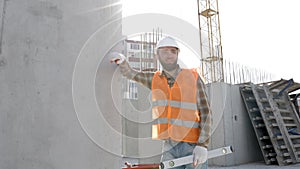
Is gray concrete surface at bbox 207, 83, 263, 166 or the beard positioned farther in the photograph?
gray concrete surface at bbox 207, 83, 263, 166

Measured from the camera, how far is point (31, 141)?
174 cm

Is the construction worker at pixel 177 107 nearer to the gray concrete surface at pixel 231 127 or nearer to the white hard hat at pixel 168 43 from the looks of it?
the white hard hat at pixel 168 43

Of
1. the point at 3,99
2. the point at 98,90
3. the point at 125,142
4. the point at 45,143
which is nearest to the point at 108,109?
the point at 98,90

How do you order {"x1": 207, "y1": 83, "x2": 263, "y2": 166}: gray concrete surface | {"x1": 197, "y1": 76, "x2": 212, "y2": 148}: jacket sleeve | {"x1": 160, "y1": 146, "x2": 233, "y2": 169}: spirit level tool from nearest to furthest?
{"x1": 160, "y1": 146, "x2": 233, "y2": 169}: spirit level tool, {"x1": 197, "y1": 76, "x2": 212, "y2": 148}: jacket sleeve, {"x1": 207, "y1": 83, "x2": 263, "y2": 166}: gray concrete surface

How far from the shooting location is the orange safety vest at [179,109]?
2490mm

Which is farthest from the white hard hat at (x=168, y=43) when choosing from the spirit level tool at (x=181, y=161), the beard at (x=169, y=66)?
the spirit level tool at (x=181, y=161)

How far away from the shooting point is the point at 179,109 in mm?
2545

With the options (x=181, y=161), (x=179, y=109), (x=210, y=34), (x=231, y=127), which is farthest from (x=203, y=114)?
(x=210, y=34)

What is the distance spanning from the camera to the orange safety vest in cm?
249

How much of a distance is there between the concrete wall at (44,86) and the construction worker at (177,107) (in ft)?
1.67

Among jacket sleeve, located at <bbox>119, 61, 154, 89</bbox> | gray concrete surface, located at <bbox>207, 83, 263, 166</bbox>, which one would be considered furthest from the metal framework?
jacket sleeve, located at <bbox>119, 61, 154, 89</bbox>

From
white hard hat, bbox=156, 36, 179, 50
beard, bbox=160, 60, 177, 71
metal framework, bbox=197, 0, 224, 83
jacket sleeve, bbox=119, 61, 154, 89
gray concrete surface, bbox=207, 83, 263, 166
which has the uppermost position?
metal framework, bbox=197, 0, 224, 83

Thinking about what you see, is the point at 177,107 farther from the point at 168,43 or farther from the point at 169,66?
the point at 168,43

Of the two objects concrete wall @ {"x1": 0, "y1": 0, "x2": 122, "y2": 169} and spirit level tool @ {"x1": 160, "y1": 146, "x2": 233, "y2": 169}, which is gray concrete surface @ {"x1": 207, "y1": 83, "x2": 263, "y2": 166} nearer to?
spirit level tool @ {"x1": 160, "y1": 146, "x2": 233, "y2": 169}
